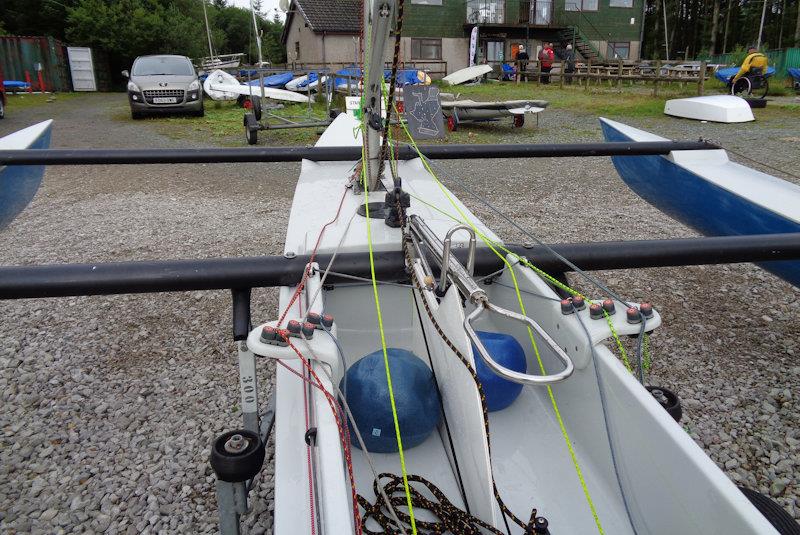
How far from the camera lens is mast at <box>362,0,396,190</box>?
2068 millimetres

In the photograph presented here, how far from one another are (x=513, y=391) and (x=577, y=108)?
11648 millimetres

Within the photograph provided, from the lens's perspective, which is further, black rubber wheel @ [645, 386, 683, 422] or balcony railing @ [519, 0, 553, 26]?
balcony railing @ [519, 0, 553, 26]

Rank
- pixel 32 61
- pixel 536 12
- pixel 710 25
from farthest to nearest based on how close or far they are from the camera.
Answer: pixel 710 25 < pixel 536 12 < pixel 32 61

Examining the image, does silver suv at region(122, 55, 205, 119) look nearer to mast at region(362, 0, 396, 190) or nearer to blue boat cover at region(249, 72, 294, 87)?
blue boat cover at region(249, 72, 294, 87)

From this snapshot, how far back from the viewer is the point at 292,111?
39.1ft

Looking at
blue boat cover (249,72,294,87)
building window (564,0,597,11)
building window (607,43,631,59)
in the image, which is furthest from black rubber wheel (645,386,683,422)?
building window (607,43,631,59)

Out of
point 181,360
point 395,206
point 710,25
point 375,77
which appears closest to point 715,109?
point 375,77

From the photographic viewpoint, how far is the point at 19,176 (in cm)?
405

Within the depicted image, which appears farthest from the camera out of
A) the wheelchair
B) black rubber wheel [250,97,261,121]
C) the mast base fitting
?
the wheelchair

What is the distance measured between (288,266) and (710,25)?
4915 centimetres

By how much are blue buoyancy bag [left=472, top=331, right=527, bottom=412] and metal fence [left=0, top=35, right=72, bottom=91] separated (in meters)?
22.7

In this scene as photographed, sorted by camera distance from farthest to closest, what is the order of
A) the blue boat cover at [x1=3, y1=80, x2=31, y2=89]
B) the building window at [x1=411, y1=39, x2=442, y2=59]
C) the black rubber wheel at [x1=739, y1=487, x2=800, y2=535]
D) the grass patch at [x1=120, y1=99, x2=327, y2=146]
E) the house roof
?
1. the house roof
2. the building window at [x1=411, y1=39, x2=442, y2=59]
3. the blue boat cover at [x1=3, y1=80, x2=31, y2=89]
4. the grass patch at [x1=120, y1=99, x2=327, y2=146]
5. the black rubber wheel at [x1=739, y1=487, x2=800, y2=535]

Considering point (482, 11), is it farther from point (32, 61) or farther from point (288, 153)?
point (288, 153)

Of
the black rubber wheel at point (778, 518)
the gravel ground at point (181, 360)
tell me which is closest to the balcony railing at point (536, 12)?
the gravel ground at point (181, 360)
